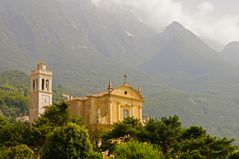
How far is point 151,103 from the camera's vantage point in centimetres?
14888

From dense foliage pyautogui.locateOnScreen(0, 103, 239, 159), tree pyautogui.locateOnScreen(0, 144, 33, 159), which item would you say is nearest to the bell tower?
dense foliage pyautogui.locateOnScreen(0, 103, 239, 159)

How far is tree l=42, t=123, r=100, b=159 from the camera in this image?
1515 inches

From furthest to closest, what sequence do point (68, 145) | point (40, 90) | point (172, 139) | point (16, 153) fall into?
point (40, 90) < point (172, 139) < point (16, 153) < point (68, 145)

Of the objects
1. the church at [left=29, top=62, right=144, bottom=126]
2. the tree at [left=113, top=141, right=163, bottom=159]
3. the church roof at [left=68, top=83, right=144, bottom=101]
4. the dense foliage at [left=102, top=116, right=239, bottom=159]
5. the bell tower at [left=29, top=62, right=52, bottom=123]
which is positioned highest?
the bell tower at [left=29, top=62, right=52, bottom=123]

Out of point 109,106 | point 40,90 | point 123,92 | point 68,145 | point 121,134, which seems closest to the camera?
point 68,145

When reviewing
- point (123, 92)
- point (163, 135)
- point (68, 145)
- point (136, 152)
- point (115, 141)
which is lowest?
point (136, 152)

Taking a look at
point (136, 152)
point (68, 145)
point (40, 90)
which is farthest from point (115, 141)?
point (40, 90)

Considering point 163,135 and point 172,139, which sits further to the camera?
point 163,135

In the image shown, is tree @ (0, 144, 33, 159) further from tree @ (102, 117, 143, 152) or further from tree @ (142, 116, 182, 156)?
tree @ (142, 116, 182, 156)

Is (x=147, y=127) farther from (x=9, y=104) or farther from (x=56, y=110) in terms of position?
(x=9, y=104)

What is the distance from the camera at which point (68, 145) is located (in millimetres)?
38844

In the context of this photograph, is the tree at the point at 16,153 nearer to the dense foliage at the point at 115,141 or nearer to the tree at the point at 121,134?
the dense foliage at the point at 115,141

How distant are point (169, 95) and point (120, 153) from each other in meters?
123

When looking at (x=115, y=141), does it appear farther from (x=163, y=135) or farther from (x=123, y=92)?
(x=123, y=92)
